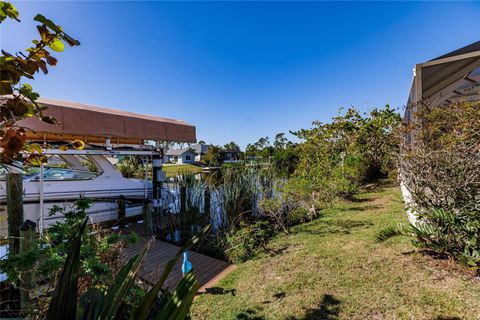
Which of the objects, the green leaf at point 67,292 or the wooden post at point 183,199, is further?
the wooden post at point 183,199

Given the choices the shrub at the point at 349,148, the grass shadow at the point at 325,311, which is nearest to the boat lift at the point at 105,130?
the grass shadow at the point at 325,311

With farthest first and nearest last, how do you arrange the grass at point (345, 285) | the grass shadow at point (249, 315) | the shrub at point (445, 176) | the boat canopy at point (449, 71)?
the boat canopy at point (449, 71), the shrub at point (445, 176), the grass shadow at point (249, 315), the grass at point (345, 285)

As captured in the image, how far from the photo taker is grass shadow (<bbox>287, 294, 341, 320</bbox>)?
87.7 inches

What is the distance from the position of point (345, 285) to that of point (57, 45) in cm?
322

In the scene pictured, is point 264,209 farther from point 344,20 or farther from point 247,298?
point 344,20

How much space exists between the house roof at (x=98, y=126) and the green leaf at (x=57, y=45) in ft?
7.62

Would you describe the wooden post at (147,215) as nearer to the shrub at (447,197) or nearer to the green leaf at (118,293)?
the green leaf at (118,293)

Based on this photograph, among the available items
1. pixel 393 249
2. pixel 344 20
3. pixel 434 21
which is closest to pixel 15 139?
pixel 393 249

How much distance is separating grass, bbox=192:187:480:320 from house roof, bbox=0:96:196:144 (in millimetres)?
2965

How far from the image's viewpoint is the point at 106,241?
2088mm

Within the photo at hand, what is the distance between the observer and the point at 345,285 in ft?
8.80

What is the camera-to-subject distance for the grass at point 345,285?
2.21 meters

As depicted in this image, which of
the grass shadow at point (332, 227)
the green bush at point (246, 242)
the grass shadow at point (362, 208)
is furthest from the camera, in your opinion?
the grass shadow at point (362, 208)

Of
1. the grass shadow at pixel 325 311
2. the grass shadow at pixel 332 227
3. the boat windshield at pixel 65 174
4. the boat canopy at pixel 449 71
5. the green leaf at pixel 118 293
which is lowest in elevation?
the grass shadow at pixel 325 311
